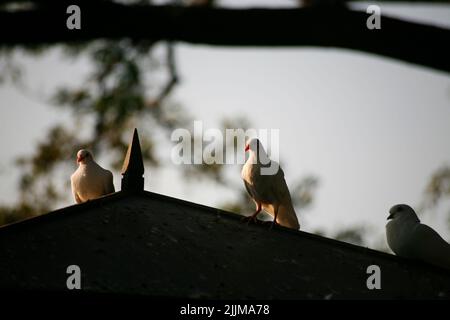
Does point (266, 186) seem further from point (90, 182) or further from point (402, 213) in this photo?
point (90, 182)

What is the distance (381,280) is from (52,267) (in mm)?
2258

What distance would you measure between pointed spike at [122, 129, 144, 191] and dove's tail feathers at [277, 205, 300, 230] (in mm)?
2379

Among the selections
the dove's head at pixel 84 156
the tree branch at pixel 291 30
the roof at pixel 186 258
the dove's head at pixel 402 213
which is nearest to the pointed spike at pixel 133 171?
the roof at pixel 186 258

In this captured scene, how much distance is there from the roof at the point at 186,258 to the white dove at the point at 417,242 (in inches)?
43.8

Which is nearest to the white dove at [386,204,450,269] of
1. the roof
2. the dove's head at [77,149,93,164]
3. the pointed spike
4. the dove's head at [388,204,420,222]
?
the dove's head at [388,204,420,222]

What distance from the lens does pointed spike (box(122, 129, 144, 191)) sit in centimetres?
643

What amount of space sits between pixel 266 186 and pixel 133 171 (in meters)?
2.16

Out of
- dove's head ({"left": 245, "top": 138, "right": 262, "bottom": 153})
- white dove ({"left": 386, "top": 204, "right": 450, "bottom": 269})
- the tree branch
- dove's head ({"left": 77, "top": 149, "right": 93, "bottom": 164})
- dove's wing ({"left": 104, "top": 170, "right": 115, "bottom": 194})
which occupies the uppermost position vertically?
the tree branch

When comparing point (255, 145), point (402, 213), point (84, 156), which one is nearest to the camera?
point (402, 213)

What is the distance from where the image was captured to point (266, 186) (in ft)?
27.4

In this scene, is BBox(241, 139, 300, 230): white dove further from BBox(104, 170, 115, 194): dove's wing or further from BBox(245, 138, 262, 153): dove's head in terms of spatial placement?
BBox(104, 170, 115, 194): dove's wing

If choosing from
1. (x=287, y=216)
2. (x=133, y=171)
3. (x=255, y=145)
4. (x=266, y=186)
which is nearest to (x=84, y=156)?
(x=255, y=145)

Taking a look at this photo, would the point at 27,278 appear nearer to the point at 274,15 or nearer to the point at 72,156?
the point at 274,15

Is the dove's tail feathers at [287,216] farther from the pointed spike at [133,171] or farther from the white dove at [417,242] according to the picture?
the pointed spike at [133,171]
